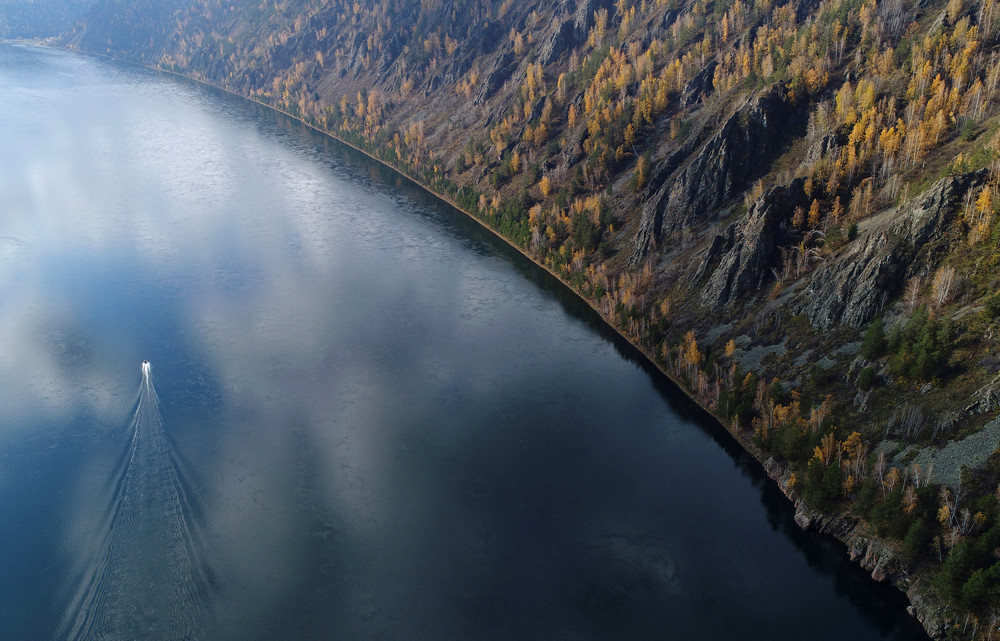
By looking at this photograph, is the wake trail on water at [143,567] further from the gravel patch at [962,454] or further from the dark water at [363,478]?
the gravel patch at [962,454]

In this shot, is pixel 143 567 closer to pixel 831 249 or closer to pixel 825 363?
pixel 825 363

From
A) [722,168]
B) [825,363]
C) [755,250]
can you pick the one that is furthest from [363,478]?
[722,168]

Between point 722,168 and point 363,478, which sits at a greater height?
point 722,168

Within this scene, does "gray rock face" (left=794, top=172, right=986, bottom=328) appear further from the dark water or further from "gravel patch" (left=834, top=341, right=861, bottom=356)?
the dark water

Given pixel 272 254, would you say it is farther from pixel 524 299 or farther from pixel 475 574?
pixel 475 574

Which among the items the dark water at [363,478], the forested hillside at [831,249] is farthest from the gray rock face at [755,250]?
the dark water at [363,478]

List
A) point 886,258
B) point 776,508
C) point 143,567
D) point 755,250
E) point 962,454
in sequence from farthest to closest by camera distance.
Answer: point 755,250 → point 886,258 → point 776,508 → point 962,454 → point 143,567

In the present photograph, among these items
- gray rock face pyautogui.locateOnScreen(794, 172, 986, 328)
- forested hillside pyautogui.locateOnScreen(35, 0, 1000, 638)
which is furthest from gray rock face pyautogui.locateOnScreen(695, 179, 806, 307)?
gray rock face pyautogui.locateOnScreen(794, 172, 986, 328)
